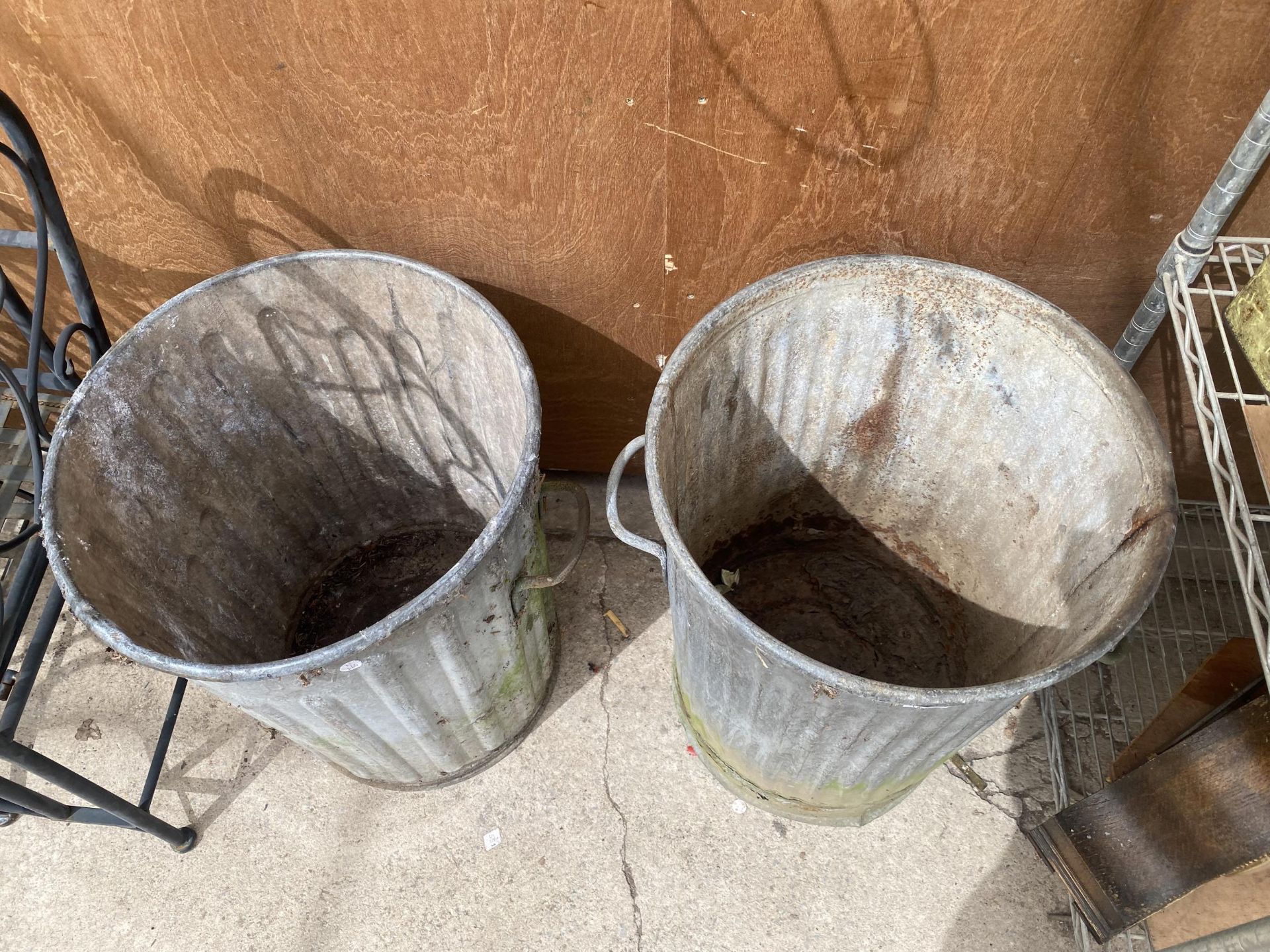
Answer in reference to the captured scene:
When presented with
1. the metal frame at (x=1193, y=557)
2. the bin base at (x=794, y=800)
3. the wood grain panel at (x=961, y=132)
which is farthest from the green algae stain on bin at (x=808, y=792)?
the wood grain panel at (x=961, y=132)

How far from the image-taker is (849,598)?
2191 millimetres

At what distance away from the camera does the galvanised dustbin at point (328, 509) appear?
1436mm

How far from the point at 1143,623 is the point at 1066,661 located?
1270 mm

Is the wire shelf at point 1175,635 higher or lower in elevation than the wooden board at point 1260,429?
lower

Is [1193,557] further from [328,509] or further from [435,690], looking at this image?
[328,509]

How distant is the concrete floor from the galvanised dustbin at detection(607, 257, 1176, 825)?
0.20 metres

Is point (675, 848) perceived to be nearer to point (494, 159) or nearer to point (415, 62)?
point (494, 159)

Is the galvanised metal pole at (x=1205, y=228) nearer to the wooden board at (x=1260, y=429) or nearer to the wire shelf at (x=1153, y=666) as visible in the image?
the wooden board at (x=1260, y=429)

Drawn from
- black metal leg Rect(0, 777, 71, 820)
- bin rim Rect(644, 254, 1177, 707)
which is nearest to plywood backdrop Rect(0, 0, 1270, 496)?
bin rim Rect(644, 254, 1177, 707)

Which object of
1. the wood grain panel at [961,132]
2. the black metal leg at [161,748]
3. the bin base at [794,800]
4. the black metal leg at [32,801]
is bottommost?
the bin base at [794,800]

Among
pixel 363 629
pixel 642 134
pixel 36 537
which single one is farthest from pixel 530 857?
pixel 642 134

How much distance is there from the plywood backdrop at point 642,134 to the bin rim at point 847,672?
9.6 inches

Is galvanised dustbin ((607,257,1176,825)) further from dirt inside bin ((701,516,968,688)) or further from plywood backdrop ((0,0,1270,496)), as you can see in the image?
plywood backdrop ((0,0,1270,496))

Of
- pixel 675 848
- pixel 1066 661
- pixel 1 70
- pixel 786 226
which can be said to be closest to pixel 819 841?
pixel 675 848
